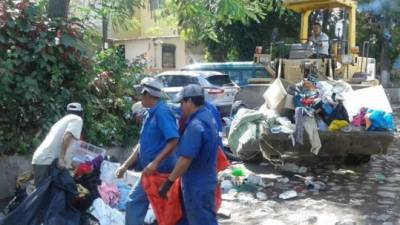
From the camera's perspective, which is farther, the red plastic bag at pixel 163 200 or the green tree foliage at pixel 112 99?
the green tree foliage at pixel 112 99

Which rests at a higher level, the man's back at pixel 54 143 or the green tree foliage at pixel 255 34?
the green tree foliage at pixel 255 34

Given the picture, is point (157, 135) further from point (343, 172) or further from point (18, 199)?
point (343, 172)

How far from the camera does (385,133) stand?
24.0 feet

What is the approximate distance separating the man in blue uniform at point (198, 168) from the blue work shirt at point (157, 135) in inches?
12.7

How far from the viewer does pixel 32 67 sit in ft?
22.6

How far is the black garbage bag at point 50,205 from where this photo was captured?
4789mm

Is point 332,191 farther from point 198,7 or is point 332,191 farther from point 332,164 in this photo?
point 198,7

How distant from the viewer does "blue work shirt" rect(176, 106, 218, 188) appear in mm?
3992

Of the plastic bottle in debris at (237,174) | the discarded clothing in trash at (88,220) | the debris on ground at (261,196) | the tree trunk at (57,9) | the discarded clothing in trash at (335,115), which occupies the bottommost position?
the debris on ground at (261,196)

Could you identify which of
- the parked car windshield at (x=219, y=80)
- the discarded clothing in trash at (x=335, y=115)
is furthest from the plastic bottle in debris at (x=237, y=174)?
the parked car windshield at (x=219, y=80)

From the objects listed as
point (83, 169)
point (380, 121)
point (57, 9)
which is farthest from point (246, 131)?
point (57, 9)

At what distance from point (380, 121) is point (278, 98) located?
1.46 meters

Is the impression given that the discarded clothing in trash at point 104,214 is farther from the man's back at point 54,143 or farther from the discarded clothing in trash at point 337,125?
the discarded clothing in trash at point 337,125

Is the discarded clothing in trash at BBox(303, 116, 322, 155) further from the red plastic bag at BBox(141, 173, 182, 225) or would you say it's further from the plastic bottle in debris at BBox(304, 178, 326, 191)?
the red plastic bag at BBox(141, 173, 182, 225)
